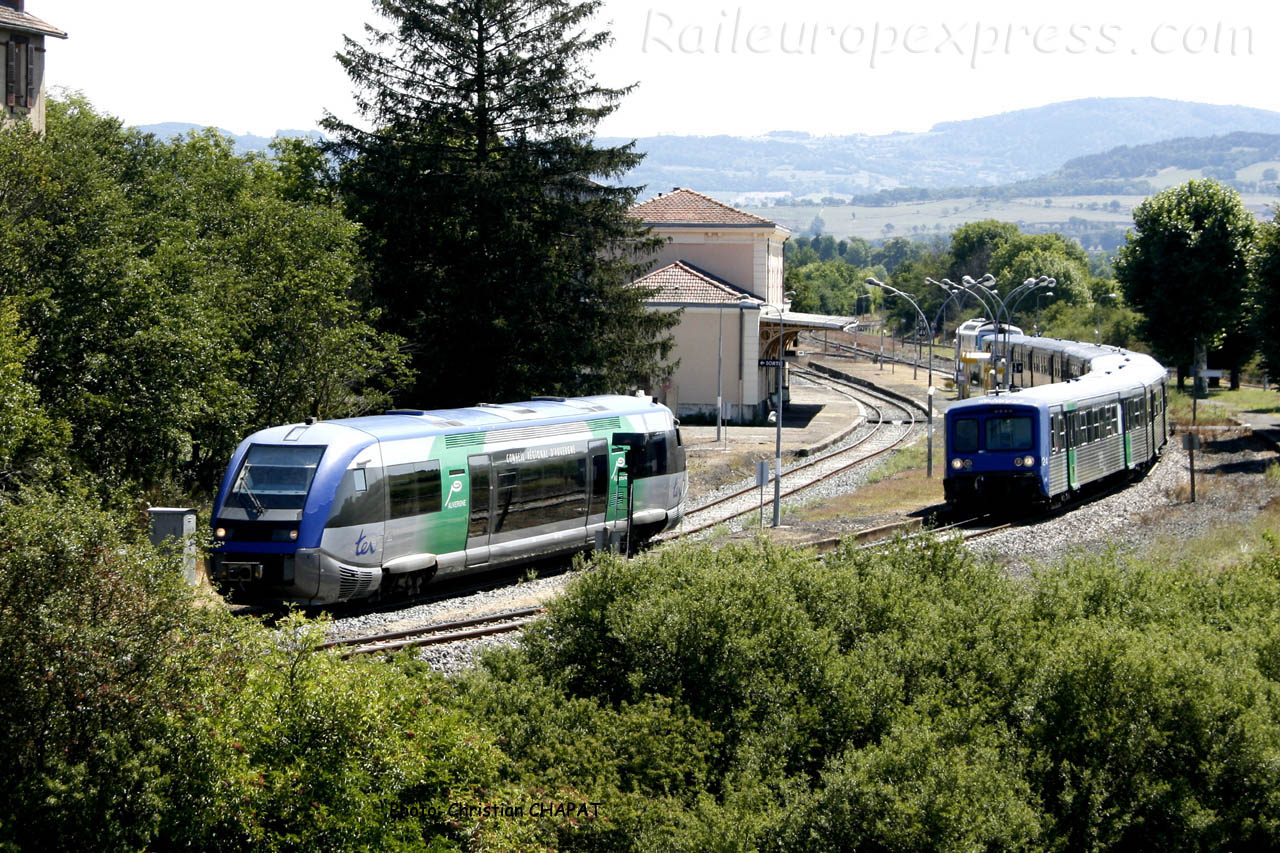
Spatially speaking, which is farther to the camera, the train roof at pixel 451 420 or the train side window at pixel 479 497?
the train side window at pixel 479 497

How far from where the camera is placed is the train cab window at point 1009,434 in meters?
27.5

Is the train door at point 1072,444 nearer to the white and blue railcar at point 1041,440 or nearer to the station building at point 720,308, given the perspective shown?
the white and blue railcar at point 1041,440

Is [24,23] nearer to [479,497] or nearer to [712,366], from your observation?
[479,497]

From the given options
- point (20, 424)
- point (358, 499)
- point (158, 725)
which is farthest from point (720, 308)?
point (158, 725)

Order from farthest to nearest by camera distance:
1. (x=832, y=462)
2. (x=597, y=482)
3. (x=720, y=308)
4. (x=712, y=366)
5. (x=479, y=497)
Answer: (x=712, y=366)
(x=720, y=308)
(x=832, y=462)
(x=597, y=482)
(x=479, y=497)

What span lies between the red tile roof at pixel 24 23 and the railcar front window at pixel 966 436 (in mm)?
22490

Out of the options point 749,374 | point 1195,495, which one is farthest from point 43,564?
point 749,374

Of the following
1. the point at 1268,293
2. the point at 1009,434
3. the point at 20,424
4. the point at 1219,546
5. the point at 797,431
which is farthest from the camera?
the point at 797,431

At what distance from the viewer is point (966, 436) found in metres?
28.3

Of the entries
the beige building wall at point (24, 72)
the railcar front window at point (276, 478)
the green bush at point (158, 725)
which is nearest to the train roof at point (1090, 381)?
the railcar front window at point (276, 478)

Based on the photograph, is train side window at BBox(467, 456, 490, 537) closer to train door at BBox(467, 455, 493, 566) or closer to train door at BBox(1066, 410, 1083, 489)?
train door at BBox(467, 455, 493, 566)

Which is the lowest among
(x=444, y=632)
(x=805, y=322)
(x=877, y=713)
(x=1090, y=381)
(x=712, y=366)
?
(x=877, y=713)

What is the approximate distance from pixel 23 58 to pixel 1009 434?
2348cm

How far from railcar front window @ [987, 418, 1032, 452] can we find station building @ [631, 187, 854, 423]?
69.8 feet
